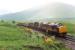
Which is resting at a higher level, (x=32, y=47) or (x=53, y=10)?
(x=53, y=10)

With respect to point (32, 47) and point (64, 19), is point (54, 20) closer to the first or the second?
point (64, 19)

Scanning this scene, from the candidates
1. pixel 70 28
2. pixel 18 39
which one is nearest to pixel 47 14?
pixel 70 28

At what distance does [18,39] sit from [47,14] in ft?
1.36

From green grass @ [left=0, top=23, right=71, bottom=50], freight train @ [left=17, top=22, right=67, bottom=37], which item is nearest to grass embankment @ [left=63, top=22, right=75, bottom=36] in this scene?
freight train @ [left=17, top=22, right=67, bottom=37]

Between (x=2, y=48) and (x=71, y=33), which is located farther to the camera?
(x=71, y=33)

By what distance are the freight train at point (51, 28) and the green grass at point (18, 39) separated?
0.22 ft

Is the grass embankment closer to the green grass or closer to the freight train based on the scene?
the freight train

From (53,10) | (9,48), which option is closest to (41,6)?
(53,10)

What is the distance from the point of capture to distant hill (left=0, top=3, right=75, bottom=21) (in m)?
2.67

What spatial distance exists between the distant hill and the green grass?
0.35 feet

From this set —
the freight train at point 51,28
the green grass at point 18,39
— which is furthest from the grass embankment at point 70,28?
the green grass at point 18,39

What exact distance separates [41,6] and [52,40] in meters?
0.37

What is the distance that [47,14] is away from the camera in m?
Result: 2.73

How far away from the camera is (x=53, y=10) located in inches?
108
